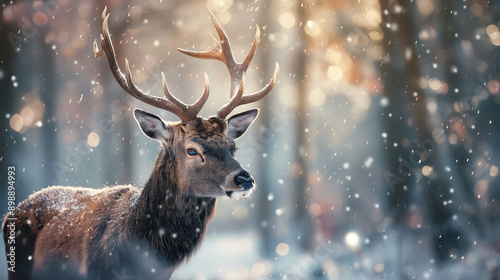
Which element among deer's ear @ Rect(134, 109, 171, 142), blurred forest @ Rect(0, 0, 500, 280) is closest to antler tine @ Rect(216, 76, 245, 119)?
deer's ear @ Rect(134, 109, 171, 142)

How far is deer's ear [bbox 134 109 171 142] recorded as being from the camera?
3221mm

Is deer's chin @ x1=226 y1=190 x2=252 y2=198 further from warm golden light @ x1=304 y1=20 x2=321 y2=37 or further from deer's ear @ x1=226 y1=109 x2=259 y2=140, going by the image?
warm golden light @ x1=304 y1=20 x2=321 y2=37

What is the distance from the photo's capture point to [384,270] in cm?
555

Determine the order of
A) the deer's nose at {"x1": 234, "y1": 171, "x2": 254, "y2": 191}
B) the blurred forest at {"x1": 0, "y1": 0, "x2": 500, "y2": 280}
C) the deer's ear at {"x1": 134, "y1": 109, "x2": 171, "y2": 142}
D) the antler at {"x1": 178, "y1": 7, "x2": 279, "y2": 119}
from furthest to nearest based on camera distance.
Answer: the blurred forest at {"x1": 0, "y1": 0, "x2": 500, "y2": 280}
the antler at {"x1": 178, "y1": 7, "x2": 279, "y2": 119}
the deer's ear at {"x1": 134, "y1": 109, "x2": 171, "y2": 142}
the deer's nose at {"x1": 234, "y1": 171, "x2": 254, "y2": 191}

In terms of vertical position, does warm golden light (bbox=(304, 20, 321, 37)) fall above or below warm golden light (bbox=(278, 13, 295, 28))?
below

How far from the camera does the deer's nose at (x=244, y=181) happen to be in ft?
9.72

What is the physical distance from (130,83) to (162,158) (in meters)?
0.60

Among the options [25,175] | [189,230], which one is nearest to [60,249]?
[189,230]

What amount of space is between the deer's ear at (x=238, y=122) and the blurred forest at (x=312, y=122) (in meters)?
2.12

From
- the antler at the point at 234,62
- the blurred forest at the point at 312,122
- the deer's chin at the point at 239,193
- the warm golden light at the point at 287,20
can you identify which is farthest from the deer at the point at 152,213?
the warm golden light at the point at 287,20

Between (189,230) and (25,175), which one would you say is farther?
(25,175)

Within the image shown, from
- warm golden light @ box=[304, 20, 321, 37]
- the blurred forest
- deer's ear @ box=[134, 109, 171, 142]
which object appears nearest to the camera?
deer's ear @ box=[134, 109, 171, 142]

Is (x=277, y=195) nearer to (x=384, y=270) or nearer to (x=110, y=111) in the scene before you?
(x=384, y=270)

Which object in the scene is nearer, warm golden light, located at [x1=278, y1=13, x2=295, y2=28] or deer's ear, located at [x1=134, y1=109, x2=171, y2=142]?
deer's ear, located at [x1=134, y1=109, x2=171, y2=142]
